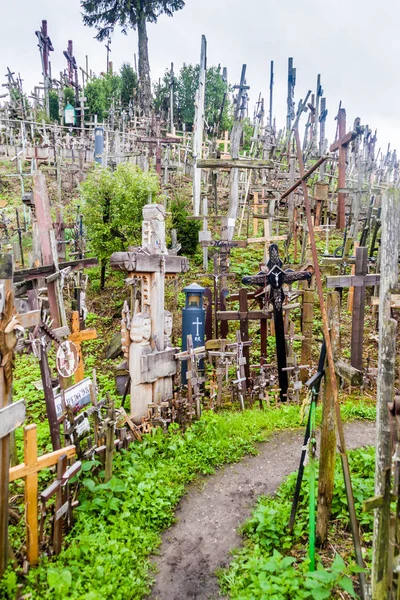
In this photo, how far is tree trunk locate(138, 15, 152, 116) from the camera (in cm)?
2688

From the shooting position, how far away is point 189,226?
13445 mm

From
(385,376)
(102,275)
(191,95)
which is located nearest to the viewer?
(385,376)

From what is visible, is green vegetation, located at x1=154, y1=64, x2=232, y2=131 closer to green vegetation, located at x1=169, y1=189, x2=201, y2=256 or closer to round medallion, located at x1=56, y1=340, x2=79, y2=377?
green vegetation, located at x1=169, y1=189, x2=201, y2=256

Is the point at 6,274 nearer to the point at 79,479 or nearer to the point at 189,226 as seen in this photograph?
the point at 79,479

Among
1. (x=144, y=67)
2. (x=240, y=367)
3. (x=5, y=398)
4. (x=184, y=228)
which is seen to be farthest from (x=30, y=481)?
(x=144, y=67)

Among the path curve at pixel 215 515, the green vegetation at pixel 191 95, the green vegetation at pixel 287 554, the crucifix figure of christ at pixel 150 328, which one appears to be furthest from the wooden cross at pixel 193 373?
the green vegetation at pixel 191 95

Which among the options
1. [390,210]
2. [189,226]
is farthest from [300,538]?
[189,226]

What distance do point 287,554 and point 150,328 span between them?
3706 mm

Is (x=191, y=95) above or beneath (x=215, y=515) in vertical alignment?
above

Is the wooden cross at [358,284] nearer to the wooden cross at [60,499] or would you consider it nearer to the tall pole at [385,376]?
the tall pole at [385,376]

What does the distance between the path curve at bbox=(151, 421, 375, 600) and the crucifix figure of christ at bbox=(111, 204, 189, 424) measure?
169 cm

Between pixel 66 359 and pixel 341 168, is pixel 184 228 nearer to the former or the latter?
pixel 341 168

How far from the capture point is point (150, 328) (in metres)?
6.66

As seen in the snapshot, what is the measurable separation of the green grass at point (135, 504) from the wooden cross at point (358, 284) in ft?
5.24
